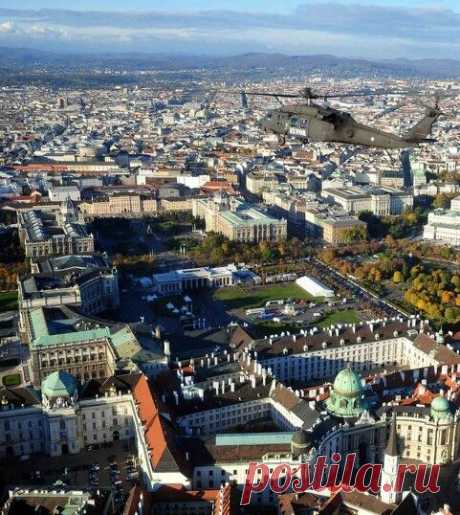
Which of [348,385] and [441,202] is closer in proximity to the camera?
[348,385]

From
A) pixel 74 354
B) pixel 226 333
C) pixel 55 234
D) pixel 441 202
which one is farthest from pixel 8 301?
pixel 441 202

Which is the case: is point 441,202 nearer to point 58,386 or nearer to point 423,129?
point 423,129

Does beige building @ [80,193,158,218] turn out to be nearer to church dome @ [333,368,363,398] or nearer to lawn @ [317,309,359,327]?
lawn @ [317,309,359,327]

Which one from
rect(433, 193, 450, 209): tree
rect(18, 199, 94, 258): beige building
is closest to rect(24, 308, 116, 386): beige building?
rect(18, 199, 94, 258): beige building

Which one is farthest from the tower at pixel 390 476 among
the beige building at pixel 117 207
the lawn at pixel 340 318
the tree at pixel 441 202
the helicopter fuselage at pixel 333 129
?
the tree at pixel 441 202

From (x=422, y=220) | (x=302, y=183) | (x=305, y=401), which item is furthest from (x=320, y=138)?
(x=302, y=183)

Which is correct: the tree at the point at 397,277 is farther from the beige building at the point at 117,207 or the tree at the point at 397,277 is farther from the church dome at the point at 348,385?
the beige building at the point at 117,207

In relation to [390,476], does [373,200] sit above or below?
above
